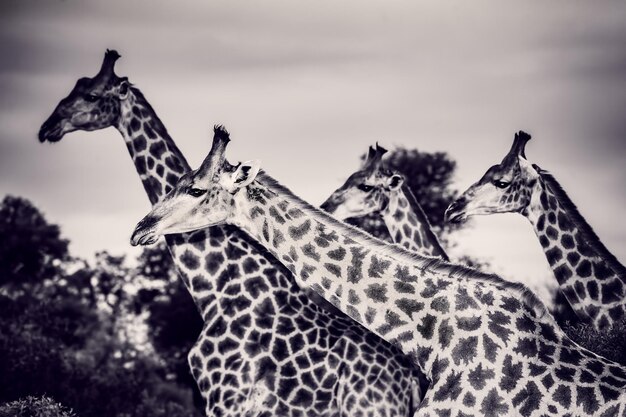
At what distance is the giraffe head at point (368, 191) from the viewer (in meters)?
13.0

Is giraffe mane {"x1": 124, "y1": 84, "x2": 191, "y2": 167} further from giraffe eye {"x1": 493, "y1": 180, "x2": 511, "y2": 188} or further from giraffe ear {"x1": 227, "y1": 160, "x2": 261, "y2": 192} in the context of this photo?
giraffe eye {"x1": 493, "y1": 180, "x2": 511, "y2": 188}

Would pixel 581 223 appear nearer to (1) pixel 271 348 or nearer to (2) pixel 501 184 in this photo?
(2) pixel 501 184

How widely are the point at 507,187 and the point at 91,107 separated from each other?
17.6 ft

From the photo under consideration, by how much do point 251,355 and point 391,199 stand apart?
15.0 feet

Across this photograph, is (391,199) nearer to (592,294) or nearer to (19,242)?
(592,294)

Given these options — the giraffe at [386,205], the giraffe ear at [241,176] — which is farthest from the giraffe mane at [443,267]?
the giraffe at [386,205]

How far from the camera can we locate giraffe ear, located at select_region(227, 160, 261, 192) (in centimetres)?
846

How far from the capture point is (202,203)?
8703mm

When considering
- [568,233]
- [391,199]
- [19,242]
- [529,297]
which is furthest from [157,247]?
[529,297]

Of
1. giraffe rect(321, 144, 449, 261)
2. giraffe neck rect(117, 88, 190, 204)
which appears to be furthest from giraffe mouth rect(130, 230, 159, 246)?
giraffe rect(321, 144, 449, 261)

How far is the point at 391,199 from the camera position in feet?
43.0

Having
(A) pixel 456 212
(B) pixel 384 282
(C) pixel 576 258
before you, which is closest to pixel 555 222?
(C) pixel 576 258

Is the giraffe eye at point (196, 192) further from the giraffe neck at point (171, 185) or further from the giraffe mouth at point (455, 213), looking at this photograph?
the giraffe mouth at point (455, 213)

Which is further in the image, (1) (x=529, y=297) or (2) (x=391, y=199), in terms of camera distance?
(2) (x=391, y=199)
